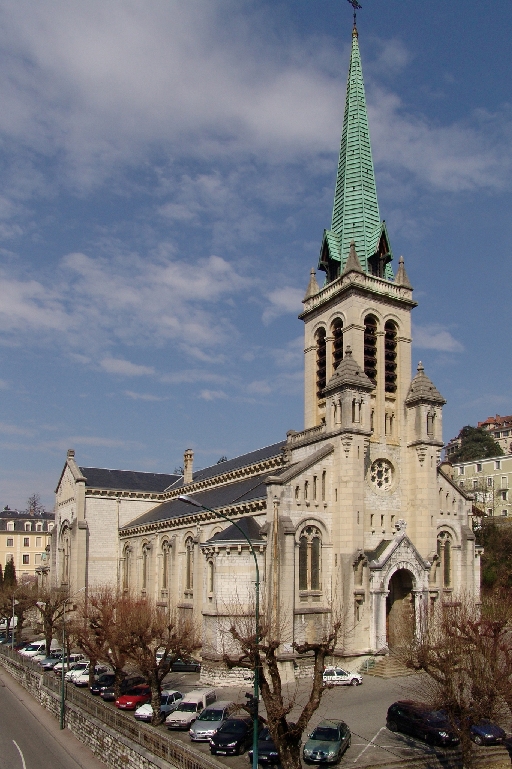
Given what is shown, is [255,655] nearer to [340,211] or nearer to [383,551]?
[383,551]

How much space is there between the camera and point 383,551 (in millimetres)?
46062

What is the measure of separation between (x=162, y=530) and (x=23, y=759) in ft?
102

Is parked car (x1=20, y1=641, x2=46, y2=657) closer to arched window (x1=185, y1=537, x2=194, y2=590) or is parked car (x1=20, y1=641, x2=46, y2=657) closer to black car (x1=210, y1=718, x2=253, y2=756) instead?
arched window (x1=185, y1=537, x2=194, y2=590)

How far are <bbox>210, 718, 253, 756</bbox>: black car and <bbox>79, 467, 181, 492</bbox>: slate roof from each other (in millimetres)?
46829

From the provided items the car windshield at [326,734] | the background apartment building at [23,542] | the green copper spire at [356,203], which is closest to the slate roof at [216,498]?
the green copper spire at [356,203]

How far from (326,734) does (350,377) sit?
24.8 metres

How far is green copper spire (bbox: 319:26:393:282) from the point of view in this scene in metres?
55.9

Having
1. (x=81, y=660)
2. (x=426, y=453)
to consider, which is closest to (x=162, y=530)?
(x=81, y=660)

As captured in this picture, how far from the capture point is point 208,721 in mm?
31594

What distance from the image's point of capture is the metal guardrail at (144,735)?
2526 centimetres

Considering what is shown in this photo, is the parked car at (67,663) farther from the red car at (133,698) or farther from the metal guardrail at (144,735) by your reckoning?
the red car at (133,698)

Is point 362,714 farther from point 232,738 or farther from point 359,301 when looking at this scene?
point 359,301

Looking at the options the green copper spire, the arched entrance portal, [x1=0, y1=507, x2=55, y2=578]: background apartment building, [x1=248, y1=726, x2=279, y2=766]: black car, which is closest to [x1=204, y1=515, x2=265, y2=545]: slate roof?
the arched entrance portal

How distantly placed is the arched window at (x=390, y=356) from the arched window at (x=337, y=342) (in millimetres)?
3511
